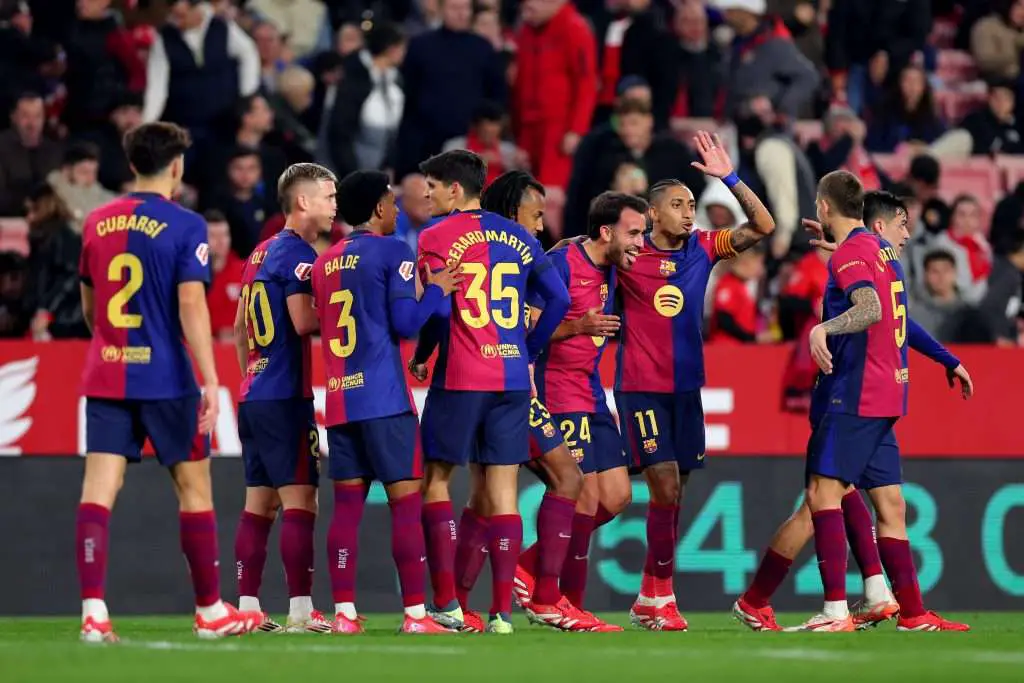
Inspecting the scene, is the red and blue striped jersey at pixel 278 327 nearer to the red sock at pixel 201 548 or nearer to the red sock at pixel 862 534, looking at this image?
the red sock at pixel 201 548

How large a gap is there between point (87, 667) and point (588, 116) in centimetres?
1129

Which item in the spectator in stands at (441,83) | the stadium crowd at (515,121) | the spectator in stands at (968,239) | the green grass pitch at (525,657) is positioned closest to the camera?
the green grass pitch at (525,657)

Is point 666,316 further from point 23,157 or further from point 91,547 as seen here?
point 23,157

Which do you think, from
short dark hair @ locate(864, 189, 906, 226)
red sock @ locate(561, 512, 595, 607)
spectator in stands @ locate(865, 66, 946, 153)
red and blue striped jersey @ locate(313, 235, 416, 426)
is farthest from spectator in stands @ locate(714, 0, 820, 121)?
red and blue striped jersey @ locate(313, 235, 416, 426)

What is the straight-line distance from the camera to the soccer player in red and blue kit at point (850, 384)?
33.6ft

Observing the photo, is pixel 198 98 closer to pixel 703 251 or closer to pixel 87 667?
pixel 703 251

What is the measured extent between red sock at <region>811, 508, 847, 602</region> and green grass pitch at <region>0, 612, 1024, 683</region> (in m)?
0.34

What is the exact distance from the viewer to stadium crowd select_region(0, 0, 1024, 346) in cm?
1590

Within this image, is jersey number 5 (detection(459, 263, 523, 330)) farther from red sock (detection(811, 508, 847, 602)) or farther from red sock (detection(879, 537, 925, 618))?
red sock (detection(879, 537, 925, 618))

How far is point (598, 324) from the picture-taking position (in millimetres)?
10469

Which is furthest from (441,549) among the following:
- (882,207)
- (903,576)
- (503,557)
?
(882,207)

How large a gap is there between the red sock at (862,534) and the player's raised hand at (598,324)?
1670mm

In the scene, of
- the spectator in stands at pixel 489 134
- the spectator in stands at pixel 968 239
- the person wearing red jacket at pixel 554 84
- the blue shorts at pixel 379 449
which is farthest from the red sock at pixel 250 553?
the spectator in stands at pixel 968 239

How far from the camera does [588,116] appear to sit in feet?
58.9
